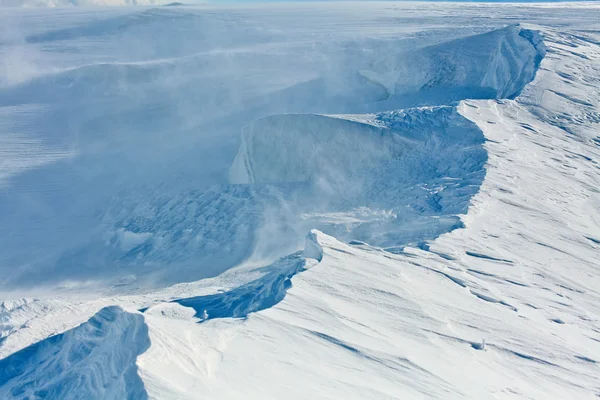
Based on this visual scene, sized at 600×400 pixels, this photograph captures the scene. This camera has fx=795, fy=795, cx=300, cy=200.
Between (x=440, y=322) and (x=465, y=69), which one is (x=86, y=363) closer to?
(x=440, y=322)

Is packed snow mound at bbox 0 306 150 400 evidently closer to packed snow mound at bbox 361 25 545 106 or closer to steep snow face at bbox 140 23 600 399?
steep snow face at bbox 140 23 600 399

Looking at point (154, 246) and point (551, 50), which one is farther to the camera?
point (551, 50)

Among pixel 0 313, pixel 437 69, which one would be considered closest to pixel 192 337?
pixel 0 313

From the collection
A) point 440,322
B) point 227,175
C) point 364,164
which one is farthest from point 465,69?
point 440,322

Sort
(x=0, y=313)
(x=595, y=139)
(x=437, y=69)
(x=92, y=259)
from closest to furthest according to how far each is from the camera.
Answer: (x=0, y=313)
(x=92, y=259)
(x=595, y=139)
(x=437, y=69)

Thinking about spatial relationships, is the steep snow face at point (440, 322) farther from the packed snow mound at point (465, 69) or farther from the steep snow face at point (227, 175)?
the packed snow mound at point (465, 69)

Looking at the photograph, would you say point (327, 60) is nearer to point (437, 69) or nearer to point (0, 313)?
point (437, 69)

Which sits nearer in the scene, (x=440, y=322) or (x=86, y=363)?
(x=86, y=363)
